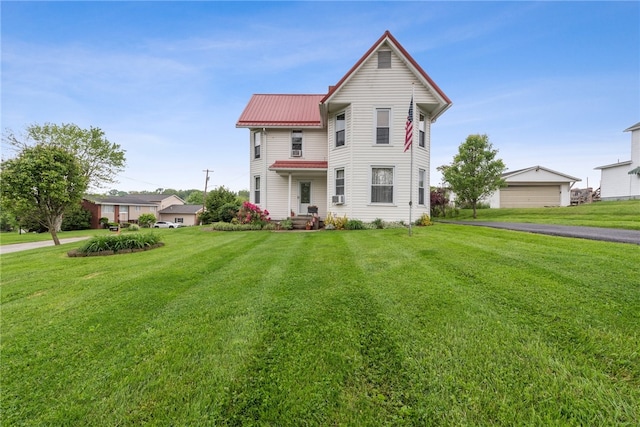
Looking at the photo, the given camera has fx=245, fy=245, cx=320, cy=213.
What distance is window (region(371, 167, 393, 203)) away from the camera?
476 inches

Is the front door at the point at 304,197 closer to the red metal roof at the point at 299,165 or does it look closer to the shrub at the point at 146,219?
the red metal roof at the point at 299,165

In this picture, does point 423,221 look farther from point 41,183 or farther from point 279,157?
point 41,183

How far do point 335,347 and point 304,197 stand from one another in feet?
41.8

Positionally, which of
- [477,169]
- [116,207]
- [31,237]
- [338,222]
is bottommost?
[31,237]

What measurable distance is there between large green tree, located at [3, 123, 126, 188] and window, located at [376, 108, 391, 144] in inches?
1118

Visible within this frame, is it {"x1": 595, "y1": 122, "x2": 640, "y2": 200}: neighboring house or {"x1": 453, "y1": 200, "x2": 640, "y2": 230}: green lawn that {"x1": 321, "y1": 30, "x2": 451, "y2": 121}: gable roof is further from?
{"x1": 595, "y1": 122, "x2": 640, "y2": 200}: neighboring house

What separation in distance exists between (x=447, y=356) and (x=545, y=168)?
2929 centimetres

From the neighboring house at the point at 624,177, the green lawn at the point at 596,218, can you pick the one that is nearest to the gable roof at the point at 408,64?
the green lawn at the point at 596,218

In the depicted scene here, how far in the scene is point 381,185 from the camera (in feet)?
39.7

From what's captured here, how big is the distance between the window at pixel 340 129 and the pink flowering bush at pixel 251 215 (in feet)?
17.9

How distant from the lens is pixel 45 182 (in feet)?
31.2

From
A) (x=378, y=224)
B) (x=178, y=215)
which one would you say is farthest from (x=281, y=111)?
(x=178, y=215)

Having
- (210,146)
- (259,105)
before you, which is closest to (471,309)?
(259,105)

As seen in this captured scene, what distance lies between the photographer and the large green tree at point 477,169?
1677 cm
